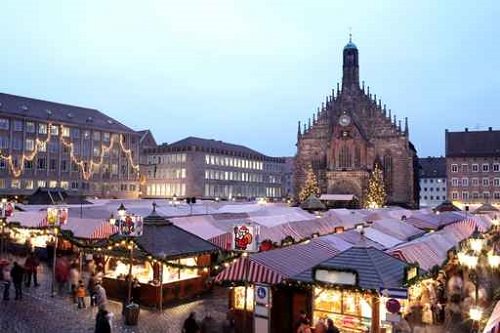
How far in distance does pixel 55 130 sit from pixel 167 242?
5993 cm

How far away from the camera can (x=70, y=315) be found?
16.7 metres

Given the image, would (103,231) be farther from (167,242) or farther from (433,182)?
(433,182)

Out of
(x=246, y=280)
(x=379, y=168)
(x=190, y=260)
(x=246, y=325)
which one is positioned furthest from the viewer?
(x=379, y=168)

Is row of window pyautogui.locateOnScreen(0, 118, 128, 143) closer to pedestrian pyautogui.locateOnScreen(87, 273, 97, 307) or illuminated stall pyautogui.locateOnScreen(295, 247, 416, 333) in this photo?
pedestrian pyautogui.locateOnScreen(87, 273, 97, 307)

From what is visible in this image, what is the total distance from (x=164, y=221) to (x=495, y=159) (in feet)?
243

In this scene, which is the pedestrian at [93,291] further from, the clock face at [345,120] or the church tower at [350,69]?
the church tower at [350,69]

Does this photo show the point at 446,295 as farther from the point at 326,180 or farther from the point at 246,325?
the point at 326,180

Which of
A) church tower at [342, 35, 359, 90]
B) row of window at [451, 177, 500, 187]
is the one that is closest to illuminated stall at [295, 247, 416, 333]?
church tower at [342, 35, 359, 90]

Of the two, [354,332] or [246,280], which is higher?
[246,280]

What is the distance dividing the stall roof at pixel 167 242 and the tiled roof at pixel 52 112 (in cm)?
5576

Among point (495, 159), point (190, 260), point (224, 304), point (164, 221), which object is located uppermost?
point (495, 159)

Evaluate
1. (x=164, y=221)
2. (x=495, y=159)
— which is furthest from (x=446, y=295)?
(x=495, y=159)

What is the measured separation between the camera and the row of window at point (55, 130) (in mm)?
67738

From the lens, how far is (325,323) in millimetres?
13047
